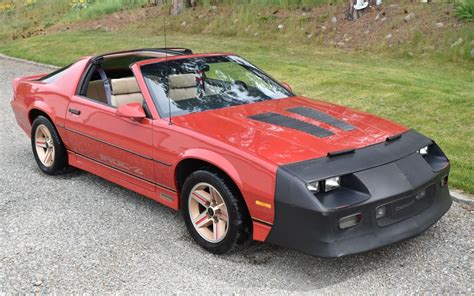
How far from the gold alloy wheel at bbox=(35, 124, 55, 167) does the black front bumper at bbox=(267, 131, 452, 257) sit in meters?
3.12

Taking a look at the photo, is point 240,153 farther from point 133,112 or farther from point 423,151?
point 423,151

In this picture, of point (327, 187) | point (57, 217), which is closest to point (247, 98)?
point (327, 187)

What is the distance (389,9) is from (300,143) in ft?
35.9

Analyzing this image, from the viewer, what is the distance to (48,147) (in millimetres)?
5812

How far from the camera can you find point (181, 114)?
448 centimetres

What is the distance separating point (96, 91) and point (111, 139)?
911 millimetres

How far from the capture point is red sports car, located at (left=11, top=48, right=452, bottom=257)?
11.5 ft

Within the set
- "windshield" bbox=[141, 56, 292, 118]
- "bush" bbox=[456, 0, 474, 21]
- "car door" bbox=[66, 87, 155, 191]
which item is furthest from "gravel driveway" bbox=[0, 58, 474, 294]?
"bush" bbox=[456, 0, 474, 21]

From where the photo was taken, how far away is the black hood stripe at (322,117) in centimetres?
427

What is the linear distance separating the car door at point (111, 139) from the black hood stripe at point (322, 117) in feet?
4.19

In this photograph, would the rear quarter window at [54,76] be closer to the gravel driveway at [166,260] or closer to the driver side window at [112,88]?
the driver side window at [112,88]

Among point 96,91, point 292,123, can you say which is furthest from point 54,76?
point 292,123

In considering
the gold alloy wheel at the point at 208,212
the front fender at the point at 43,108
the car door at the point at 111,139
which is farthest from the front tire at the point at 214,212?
the front fender at the point at 43,108

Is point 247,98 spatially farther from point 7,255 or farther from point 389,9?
point 389,9
